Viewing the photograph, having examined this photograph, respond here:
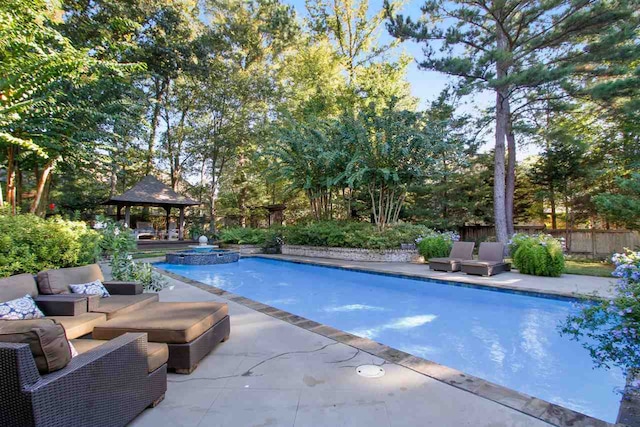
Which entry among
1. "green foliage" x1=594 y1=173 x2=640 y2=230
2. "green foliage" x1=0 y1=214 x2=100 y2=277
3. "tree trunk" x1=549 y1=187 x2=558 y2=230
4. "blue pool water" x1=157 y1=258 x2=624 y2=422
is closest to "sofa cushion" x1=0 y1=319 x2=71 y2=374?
"blue pool water" x1=157 y1=258 x2=624 y2=422

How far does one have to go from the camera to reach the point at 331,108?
1828cm

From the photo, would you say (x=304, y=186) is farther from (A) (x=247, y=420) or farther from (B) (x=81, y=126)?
(A) (x=247, y=420)

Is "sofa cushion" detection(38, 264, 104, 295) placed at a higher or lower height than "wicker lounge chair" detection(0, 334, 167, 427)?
higher

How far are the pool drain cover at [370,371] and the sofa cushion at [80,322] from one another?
8.75 ft

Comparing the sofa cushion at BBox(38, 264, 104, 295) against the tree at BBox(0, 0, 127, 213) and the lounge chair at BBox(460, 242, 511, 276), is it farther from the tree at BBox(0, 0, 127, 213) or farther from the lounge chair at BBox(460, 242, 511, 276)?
the lounge chair at BBox(460, 242, 511, 276)

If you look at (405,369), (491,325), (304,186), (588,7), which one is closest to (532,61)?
(588,7)

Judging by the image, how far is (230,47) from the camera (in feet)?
64.5

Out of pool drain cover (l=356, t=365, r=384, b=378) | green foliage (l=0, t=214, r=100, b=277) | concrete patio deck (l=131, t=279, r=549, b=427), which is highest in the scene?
green foliage (l=0, t=214, r=100, b=277)

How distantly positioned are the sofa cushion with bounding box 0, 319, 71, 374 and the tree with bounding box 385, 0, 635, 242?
Answer: 11.4 m

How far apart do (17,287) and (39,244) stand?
255cm

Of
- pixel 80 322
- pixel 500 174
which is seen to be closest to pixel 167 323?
pixel 80 322

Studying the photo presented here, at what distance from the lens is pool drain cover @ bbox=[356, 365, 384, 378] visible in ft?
9.23

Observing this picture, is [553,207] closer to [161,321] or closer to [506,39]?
[506,39]

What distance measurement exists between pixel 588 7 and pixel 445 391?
12.6 meters
